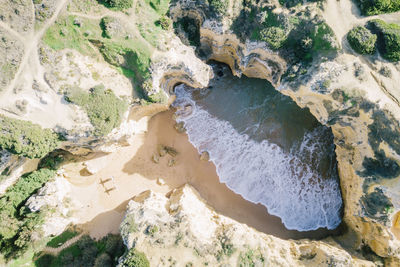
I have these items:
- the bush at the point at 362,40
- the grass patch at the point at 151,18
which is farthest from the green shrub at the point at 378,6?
the grass patch at the point at 151,18

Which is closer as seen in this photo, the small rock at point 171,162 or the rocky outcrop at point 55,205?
the rocky outcrop at point 55,205

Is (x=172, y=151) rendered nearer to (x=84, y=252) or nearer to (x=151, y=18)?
(x=84, y=252)

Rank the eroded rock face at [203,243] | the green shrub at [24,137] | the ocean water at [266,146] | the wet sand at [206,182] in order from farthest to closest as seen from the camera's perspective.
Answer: the ocean water at [266,146]
the wet sand at [206,182]
the eroded rock face at [203,243]
the green shrub at [24,137]

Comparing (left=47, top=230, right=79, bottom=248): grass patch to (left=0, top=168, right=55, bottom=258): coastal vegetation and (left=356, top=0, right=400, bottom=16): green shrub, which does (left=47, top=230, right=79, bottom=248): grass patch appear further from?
(left=356, top=0, right=400, bottom=16): green shrub

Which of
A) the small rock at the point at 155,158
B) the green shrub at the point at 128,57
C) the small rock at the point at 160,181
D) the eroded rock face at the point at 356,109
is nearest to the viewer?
the eroded rock face at the point at 356,109

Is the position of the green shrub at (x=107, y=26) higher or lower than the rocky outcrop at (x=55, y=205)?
higher

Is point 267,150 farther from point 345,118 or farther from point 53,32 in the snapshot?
point 53,32

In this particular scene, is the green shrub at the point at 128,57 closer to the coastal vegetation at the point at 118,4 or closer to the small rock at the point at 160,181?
the coastal vegetation at the point at 118,4
